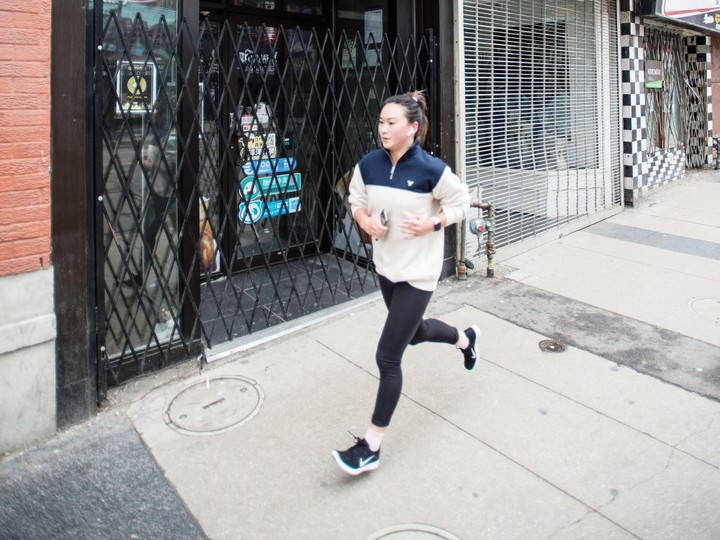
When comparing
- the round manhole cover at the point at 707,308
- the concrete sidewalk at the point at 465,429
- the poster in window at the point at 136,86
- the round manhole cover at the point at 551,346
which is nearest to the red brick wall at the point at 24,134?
the poster in window at the point at 136,86

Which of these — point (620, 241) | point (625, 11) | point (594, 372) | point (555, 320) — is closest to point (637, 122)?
point (625, 11)

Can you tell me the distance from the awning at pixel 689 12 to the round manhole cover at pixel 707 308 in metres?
5.14

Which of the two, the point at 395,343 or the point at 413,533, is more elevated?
the point at 395,343

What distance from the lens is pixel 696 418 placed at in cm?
361

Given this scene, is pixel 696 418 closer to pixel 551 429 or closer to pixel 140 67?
pixel 551 429

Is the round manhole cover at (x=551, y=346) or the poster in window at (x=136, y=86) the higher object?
the poster in window at (x=136, y=86)

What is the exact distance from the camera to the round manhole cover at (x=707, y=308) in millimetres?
5102

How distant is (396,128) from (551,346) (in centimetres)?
232

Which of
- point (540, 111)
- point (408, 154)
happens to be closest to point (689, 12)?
point (540, 111)

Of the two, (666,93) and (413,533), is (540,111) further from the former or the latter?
(413,533)

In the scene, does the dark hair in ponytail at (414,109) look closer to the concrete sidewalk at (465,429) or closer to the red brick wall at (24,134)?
the concrete sidewalk at (465,429)

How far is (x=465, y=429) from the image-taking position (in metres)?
3.49

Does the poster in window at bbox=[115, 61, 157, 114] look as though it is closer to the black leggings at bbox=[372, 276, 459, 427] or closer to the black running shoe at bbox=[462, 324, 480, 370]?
the black leggings at bbox=[372, 276, 459, 427]

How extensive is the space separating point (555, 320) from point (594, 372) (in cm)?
89
